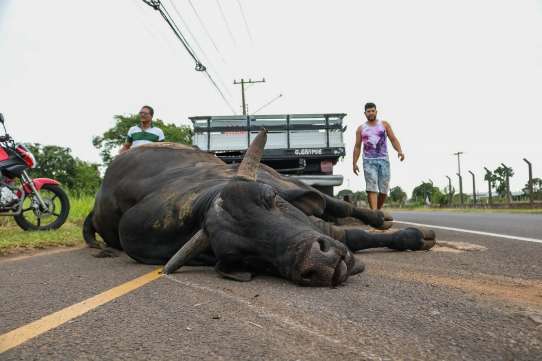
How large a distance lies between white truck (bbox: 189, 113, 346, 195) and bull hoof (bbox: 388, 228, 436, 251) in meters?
5.71

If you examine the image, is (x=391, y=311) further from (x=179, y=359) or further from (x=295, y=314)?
(x=179, y=359)

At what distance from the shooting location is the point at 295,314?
2152 millimetres

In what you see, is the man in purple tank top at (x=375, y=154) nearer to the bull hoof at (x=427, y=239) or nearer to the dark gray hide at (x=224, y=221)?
the dark gray hide at (x=224, y=221)

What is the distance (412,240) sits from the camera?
4430mm

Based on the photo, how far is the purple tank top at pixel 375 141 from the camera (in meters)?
7.50

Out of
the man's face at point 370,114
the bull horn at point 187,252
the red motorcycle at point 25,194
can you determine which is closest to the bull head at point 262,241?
the bull horn at point 187,252

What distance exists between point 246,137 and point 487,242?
20.1 ft

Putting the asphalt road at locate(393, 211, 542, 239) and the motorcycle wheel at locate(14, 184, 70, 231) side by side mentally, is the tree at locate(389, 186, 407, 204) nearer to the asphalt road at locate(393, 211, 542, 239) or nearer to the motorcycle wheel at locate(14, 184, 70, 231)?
the asphalt road at locate(393, 211, 542, 239)

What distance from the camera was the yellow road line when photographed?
183cm

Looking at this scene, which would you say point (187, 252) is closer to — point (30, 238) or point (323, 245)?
point (323, 245)

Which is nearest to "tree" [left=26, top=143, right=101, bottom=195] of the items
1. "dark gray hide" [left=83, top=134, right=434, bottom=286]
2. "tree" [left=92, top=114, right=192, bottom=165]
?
"tree" [left=92, top=114, right=192, bottom=165]

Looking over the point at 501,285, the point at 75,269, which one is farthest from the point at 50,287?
the point at 501,285

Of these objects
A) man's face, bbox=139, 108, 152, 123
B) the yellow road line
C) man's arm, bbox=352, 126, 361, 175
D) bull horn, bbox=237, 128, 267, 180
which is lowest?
the yellow road line

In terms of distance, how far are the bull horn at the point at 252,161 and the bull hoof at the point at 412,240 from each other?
1.61m
